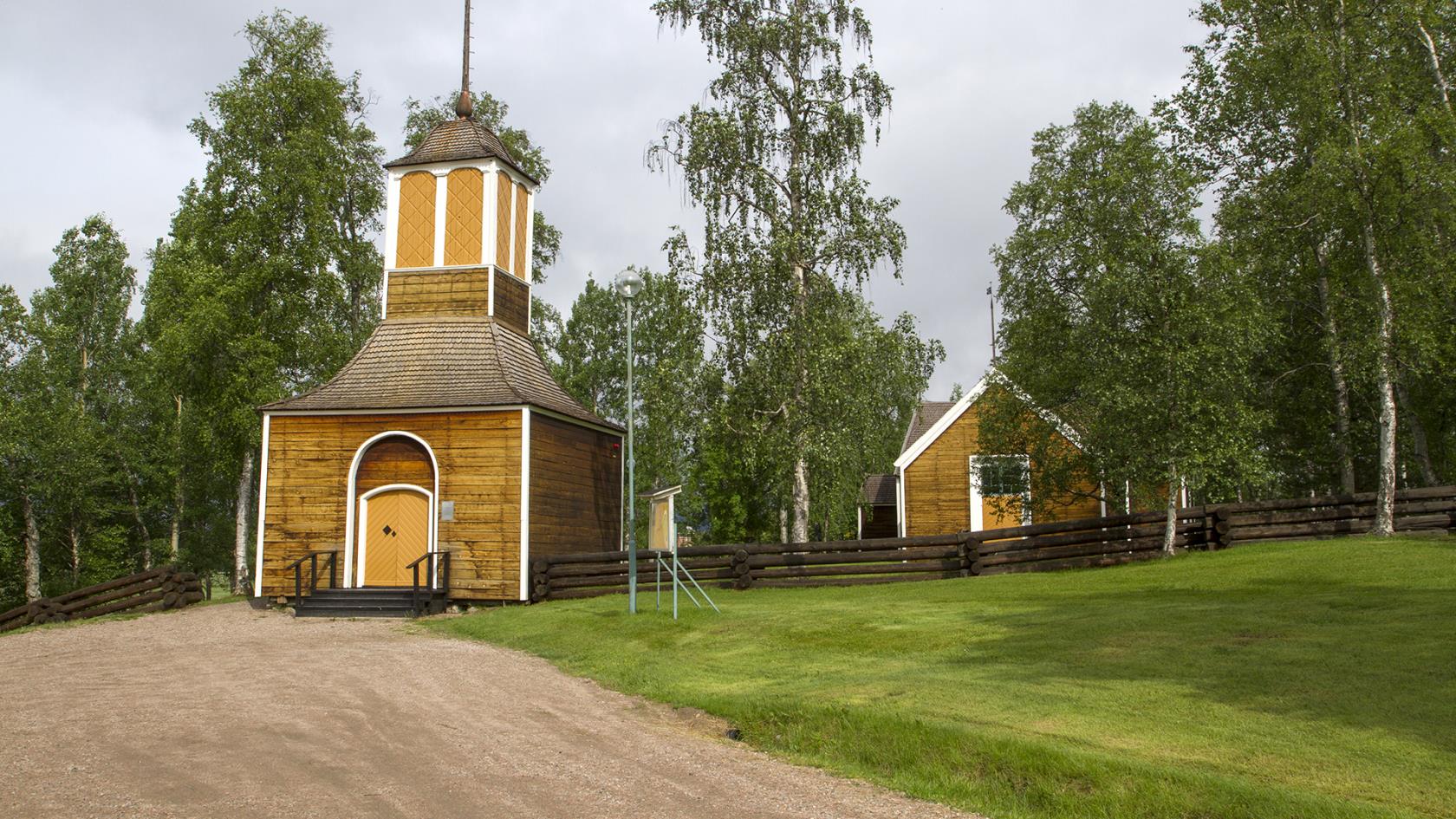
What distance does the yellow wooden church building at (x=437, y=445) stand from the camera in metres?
21.1

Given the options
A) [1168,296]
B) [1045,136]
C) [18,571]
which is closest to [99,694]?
[1168,296]

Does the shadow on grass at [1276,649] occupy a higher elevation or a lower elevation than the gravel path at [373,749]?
higher

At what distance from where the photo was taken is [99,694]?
11109 mm

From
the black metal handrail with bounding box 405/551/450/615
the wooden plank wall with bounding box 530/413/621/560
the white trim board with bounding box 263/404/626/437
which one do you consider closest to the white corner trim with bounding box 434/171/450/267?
the white trim board with bounding box 263/404/626/437

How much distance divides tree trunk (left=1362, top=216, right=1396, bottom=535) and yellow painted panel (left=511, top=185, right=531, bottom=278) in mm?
19074

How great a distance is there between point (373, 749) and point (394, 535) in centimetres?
1419

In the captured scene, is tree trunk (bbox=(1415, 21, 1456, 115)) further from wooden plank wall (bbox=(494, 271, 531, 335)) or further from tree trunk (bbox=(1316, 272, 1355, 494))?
wooden plank wall (bbox=(494, 271, 531, 335))

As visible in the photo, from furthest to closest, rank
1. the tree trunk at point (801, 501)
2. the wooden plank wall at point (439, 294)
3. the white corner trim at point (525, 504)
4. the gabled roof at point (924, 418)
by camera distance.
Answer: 1. the gabled roof at point (924, 418)
2. the wooden plank wall at point (439, 294)
3. the tree trunk at point (801, 501)
4. the white corner trim at point (525, 504)

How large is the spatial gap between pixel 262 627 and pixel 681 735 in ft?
41.2

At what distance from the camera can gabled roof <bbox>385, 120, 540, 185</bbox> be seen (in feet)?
78.8

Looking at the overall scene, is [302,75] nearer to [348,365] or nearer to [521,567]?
[348,365]

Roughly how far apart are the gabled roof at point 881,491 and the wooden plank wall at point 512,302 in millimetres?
18632

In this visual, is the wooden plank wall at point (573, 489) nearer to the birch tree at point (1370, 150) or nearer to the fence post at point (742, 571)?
the fence post at point (742, 571)

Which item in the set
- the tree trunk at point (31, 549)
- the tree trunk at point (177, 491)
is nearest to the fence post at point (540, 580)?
the tree trunk at point (177, 491)
